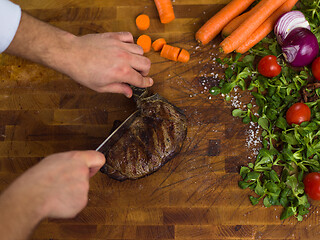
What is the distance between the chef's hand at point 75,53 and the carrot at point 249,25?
131 cm

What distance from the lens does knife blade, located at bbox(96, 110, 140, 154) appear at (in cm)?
255

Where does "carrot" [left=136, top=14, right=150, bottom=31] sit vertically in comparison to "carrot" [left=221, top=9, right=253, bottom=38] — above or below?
above

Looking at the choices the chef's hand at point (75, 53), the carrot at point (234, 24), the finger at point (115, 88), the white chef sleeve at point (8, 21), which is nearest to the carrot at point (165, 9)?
the carrot at point (234, 24)

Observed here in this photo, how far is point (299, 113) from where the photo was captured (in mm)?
2658

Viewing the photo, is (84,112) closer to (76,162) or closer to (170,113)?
(170,113)

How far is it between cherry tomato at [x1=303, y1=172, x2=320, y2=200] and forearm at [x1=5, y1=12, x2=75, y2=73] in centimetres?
234

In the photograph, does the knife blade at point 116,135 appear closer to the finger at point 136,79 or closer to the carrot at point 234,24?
the finger at point 136,79

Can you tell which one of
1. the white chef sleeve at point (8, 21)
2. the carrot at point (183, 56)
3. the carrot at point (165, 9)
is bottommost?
the carrot at point (183, 56)

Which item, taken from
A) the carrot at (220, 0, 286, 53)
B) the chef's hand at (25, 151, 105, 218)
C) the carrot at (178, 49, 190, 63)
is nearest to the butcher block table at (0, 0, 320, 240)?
the carrot at (178, 49, 190, 63)

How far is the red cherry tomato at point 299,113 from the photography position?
2658 millimetres

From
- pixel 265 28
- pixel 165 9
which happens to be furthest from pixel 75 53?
pixel 265 28

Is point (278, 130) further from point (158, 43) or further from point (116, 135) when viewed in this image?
point (116, 135)

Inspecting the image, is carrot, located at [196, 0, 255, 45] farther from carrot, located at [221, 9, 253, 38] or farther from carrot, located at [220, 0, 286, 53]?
carrot, located at [220, 0, 286, 53]

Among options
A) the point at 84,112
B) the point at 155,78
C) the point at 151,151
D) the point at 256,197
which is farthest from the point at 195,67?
the point at 256,197
